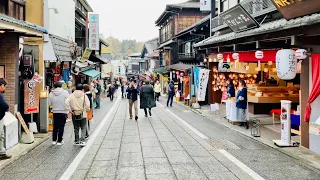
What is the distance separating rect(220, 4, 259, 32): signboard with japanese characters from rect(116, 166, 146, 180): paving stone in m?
8.11

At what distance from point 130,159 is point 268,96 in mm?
11187

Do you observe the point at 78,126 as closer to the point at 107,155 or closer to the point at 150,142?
the point at 107,155

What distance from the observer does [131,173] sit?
701cm

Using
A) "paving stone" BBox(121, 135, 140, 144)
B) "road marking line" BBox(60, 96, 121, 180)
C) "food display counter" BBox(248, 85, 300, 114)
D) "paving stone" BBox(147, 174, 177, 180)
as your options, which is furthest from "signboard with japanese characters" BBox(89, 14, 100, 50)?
"paving stone" BBox(147, 174, 177, 180)

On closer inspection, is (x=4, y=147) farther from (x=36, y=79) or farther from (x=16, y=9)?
(x=16, y=9)

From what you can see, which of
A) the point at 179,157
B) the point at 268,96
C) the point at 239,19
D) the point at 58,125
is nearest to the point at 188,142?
the point at 179,157

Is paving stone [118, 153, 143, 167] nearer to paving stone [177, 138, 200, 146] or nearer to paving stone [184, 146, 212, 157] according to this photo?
paving stone [184, 146, 212, 157]

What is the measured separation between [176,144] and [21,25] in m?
5.55

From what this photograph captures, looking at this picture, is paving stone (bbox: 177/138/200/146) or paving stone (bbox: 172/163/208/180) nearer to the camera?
paving stone (bbox: 172/163/208/180)

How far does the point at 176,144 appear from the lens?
10.1 m

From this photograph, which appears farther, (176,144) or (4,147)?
(176,144)

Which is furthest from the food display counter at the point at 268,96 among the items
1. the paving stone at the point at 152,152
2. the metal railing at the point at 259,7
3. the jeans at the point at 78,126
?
the jeans at the point at 78,126

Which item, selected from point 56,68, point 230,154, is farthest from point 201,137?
point 56,68

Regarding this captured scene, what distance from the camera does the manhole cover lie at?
977cm
